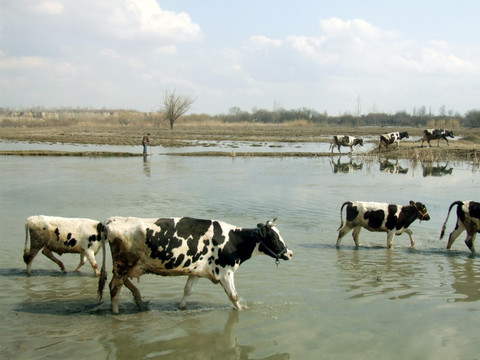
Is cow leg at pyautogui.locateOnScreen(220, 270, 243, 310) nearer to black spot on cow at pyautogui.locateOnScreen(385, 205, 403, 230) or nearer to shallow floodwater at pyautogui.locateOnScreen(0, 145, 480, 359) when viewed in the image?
shallow floodwater at pyautogui.locateOnScreen(0, 145, 480, 359)

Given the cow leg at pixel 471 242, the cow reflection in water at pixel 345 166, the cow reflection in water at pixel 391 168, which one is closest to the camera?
the cow leg at pixel 471 242

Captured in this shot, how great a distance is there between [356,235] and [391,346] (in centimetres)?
540

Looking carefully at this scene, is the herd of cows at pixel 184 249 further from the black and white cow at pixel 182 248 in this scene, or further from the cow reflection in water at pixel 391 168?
the cow reflection in water at pixel 391 168

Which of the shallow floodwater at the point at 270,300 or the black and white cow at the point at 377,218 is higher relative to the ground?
the black and white cow at the point at 377,218

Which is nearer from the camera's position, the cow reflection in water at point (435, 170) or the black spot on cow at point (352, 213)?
the black spot on cow at point (352, 213)

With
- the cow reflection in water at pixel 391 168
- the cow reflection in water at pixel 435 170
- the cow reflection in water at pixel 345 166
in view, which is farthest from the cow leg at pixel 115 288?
the cow reflection in water at pixel 391 168

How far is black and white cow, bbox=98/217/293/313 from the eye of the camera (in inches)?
268

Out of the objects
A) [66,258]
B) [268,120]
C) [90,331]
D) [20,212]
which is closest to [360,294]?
[90,331]

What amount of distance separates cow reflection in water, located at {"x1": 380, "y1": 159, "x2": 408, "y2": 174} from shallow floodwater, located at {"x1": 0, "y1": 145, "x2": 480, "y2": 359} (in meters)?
9.24

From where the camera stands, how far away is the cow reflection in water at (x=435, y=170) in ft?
81.4

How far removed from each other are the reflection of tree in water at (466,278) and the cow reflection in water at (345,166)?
16.1m

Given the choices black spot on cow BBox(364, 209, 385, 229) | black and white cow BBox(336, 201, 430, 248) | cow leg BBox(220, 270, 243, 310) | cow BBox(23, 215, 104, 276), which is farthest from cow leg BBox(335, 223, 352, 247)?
cow BBox(23, 215, 104, 276)

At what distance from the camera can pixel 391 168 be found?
2748 centimetres

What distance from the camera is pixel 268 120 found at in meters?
118
